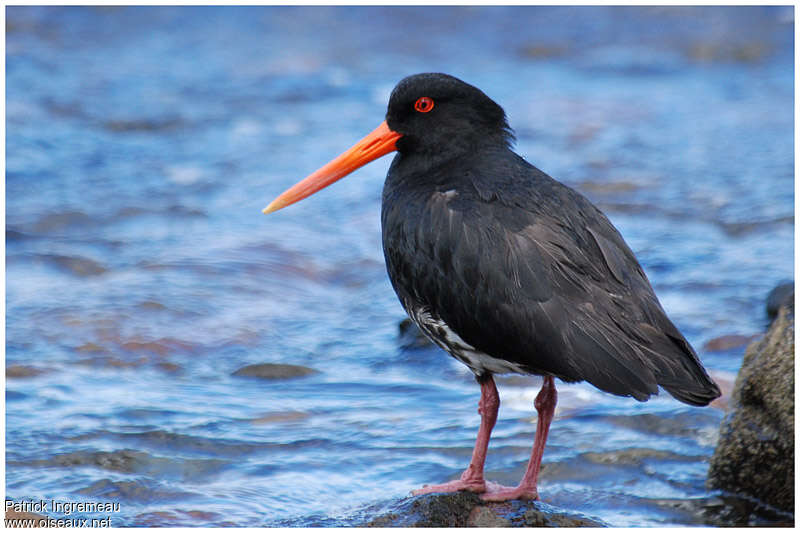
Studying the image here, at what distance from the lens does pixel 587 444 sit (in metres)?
5.84

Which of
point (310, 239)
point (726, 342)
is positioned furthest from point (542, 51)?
point (726, 342)

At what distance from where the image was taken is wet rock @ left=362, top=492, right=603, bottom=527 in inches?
175

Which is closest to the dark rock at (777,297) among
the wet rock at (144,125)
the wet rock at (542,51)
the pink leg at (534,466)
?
the pink leg at (534,466)

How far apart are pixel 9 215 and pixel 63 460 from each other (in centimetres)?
419

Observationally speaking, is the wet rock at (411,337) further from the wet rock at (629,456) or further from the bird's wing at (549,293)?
the bird's wing at (549,293)

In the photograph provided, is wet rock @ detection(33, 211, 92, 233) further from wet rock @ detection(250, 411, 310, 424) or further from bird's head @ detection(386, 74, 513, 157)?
bird's head @ detection(386, 74, 513, 157)

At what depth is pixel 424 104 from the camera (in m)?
5.07

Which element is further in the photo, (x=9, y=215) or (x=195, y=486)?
(x=9, y=215)

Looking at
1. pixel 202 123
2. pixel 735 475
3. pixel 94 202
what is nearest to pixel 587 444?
pixel 735 475

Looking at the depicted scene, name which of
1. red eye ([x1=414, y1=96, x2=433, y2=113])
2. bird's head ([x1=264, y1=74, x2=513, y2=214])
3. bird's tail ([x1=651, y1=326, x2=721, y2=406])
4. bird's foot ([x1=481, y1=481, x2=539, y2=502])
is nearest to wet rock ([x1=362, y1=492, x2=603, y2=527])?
bird's foot ([x1=481, y1=481, x2=539, y2=502])

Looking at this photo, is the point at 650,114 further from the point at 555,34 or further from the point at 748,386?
the point at 748,386

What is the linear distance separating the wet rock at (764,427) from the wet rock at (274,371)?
2671 mm

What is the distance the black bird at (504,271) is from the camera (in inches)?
168

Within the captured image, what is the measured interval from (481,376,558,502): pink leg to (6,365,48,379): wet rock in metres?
3.13
